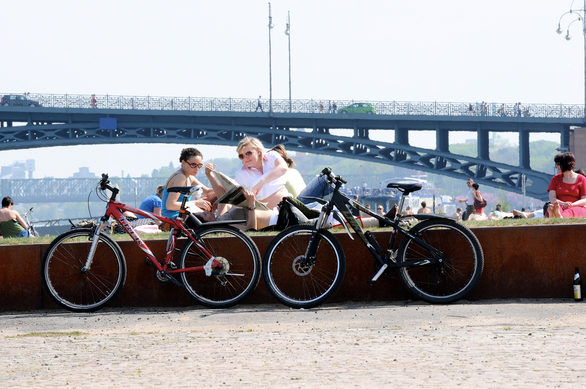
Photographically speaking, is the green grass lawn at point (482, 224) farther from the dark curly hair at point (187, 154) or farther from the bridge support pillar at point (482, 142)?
the bridge support pillar at point (482, 142)

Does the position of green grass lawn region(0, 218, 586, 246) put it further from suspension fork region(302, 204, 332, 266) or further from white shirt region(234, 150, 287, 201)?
white shirt region(234, 150, 287, 201)

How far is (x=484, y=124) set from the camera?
65.6m

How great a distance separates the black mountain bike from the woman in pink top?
8.36 ft

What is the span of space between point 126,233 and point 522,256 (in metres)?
3.19

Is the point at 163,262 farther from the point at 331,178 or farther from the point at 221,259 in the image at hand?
the point at 331,178

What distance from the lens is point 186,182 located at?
9281 millimetres

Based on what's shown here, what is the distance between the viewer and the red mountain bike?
26.5 feet

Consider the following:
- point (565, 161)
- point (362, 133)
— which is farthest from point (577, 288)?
point (362, 133)

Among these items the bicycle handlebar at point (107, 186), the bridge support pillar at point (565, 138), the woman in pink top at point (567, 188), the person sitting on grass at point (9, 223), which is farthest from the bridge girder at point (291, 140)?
the bicycle handlebar at point (107, 186)

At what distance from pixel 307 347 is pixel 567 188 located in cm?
530

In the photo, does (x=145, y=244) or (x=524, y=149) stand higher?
(x=524, y=149)

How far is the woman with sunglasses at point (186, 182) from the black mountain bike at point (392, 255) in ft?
4.37

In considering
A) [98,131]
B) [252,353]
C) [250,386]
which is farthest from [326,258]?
[98,131]

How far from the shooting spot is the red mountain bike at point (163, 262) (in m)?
8.07
